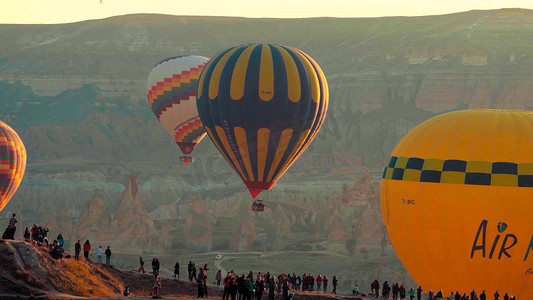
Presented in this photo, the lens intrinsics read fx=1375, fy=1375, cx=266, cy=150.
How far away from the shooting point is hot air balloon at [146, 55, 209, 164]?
7906 cm

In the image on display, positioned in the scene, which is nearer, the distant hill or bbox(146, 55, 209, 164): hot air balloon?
bbox(146, 55, 209, 164): hot air balloon

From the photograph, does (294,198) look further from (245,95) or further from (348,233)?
(245,95)

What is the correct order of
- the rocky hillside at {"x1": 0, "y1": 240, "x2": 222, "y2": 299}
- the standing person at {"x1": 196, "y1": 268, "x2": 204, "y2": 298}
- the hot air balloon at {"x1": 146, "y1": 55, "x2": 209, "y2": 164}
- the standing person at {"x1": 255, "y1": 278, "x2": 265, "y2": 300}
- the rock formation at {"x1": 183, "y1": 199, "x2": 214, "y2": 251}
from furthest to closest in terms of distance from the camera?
the rock formation at {"x1": 183, "y1": 199, "x2": 214, "y2": 251}, the hot air balloon at {"x1": 146, "y1": 55, "x2": 209, "y2": 164}, the standing person at {"x1": 196, "y1": 268, "x2": 204, "y2": 298}, the rocky hillside at {"x1": 0, "y1": 240, "x2": 222, "y2": 299}, the standing person at {"x1": 255, "y1": 278, "x2": 265, "y2": 300}

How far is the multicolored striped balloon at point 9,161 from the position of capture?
6066 centimetres

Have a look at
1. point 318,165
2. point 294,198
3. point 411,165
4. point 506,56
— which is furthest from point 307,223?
point 411,165

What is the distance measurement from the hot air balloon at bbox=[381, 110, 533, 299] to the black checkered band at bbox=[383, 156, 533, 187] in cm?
3

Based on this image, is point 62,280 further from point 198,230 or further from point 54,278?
point 198,230

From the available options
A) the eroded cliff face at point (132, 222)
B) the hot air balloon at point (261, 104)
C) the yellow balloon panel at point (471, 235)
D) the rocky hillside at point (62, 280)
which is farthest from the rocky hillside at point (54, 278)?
the eroded cliff face at point (132, 222)

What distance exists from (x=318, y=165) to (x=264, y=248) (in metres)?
48.3

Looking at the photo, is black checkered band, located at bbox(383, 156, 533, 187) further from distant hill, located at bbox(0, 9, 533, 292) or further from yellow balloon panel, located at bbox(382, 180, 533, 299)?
distant hill, located at bbox(0, 9, 533, 292)

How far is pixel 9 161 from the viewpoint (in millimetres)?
61125

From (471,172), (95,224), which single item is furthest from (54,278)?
(95,224)

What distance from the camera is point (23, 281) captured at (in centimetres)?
4053

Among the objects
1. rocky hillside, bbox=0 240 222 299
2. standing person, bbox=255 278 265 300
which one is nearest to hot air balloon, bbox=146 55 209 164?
rocky hillside, bbox=0 240 222 299
